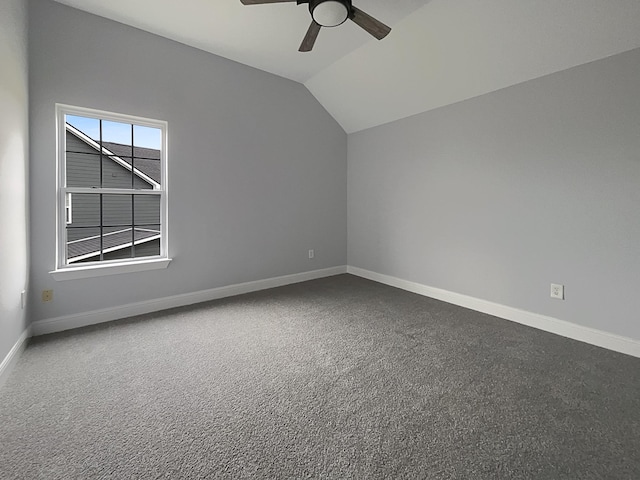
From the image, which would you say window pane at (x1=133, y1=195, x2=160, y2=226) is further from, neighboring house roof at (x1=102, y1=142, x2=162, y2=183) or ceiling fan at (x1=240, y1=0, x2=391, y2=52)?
ceiling fan at (x1=240, y1=0, x2=391, y2=52)

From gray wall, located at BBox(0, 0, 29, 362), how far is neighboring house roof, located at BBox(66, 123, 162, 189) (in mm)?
462

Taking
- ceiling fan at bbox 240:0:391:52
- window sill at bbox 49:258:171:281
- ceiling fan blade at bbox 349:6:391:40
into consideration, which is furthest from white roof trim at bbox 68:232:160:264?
ceiling fan blade at bbox 349:6:391:40

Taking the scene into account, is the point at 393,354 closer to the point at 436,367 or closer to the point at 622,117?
the point at 436,367

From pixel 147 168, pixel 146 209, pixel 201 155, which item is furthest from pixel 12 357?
pixel 201 155

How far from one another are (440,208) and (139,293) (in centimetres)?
346

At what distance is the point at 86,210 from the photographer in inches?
110

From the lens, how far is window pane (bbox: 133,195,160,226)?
3057 millimetres

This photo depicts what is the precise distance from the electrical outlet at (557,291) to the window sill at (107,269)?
12.2ft

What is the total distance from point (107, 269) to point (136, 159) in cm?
114

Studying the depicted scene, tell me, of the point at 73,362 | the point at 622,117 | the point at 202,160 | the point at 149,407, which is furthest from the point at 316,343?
the point at 622,117

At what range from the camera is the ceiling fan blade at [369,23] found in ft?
6.77

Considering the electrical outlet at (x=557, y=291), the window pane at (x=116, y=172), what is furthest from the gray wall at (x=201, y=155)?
the electrical outlet at (x=557, y=291)

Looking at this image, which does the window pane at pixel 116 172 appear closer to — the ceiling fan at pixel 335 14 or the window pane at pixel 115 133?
the window pane at pixel 115 133

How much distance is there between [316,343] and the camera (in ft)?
7.95
